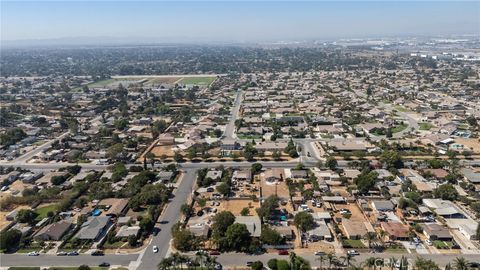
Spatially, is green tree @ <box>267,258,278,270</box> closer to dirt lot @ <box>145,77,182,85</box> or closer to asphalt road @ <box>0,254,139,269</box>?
asphalt road @ <box>0,254,139,269</box>

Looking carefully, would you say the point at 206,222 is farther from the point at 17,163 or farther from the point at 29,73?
the point at 29,73

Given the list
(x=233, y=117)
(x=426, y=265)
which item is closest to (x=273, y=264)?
(x=426, y=265)

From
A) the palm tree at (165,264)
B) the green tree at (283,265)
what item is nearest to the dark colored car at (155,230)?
the palm tree at (165,264)

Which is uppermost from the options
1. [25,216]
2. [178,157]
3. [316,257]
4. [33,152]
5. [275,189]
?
[178,157]

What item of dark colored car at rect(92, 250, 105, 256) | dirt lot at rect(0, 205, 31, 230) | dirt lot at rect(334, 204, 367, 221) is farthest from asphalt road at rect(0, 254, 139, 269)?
dirt lot at rect(334, 204, 367, 221)

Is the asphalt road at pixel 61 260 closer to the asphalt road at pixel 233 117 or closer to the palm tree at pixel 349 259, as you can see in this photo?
the palm tree at pixel 349 259

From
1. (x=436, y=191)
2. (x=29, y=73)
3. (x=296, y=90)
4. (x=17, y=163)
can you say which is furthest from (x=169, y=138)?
(x=29, y=73)

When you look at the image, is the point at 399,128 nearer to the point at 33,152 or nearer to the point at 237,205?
the point at 237,205
